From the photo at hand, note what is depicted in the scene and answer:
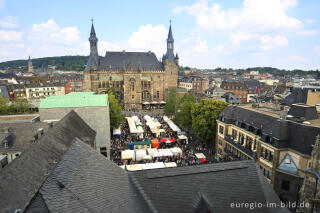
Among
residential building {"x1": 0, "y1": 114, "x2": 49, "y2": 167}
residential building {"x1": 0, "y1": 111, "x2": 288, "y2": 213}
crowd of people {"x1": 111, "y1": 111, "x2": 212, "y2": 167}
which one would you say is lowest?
crowd of people {"x1": 111, "y1": 111, "x2": 212, "y2": 167}

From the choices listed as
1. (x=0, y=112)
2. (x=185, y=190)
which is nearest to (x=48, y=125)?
(x=185, y=190)

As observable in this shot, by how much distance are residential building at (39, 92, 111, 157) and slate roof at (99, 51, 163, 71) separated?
169ft

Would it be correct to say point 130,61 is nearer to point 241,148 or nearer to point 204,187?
point 241,148

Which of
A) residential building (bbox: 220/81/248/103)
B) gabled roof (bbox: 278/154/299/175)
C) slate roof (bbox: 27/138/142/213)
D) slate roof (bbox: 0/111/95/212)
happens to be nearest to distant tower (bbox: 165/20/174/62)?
residential building (bbox: 220/81/248/103)

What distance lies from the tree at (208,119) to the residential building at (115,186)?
2432 cm

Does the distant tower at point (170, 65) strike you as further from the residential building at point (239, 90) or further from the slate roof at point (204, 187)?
the slate roof at point (204, 187)

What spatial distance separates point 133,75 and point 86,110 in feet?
172

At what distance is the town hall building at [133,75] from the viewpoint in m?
79.9

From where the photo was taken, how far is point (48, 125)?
2733cm

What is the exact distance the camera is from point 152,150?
34.1m

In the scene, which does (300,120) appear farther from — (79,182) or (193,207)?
(79,182)

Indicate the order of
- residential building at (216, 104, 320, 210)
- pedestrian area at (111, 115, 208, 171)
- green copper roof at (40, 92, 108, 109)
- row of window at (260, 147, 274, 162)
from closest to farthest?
residential building at (216, 104, 320, 210) < row of window at (260, 147, 274, 162) < green copper roof at (40, 92, 108, 109) < pedestrian area at (111, 115, 208, 171)

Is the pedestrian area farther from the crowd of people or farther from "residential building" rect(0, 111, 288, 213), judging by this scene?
"residential building" rect(0, 111, 288, 213)

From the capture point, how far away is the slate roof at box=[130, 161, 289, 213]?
10.5 m
